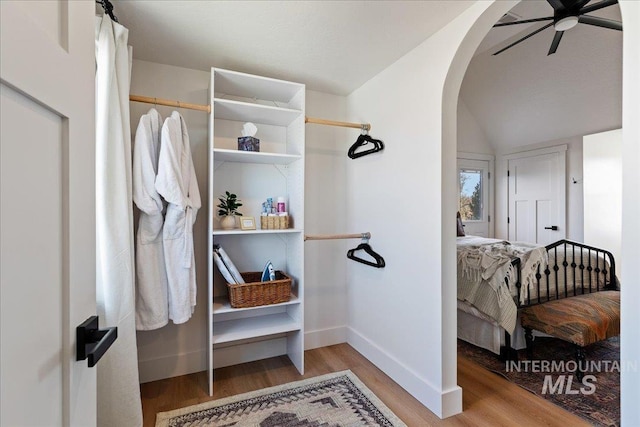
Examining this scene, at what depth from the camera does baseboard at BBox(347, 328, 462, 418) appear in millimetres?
1776

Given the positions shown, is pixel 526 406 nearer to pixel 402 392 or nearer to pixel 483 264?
pixel 402 392

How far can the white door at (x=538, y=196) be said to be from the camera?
4520 millimetres

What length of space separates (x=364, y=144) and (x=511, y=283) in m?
1.58

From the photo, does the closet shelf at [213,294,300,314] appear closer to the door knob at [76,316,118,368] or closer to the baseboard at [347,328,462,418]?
the baseboard at [347,328,462,418]

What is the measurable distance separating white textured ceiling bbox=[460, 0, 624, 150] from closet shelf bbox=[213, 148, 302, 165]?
2.31 meters

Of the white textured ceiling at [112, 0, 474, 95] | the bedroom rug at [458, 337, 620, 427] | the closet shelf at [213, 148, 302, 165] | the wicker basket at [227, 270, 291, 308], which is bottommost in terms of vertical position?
the bedroom rug at [458, 337, 620, 427]

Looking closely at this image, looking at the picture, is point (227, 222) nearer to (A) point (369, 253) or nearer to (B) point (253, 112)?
(B) point (253, 112)

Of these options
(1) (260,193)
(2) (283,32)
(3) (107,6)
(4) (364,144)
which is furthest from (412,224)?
(3) (107,6)

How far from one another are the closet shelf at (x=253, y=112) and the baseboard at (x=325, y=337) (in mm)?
1809

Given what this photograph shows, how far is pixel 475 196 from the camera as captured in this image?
536 centimetres

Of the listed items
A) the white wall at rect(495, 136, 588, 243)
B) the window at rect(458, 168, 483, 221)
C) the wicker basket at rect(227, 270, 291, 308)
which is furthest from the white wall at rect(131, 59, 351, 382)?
the white wall at rect(495, 136, 588, 243)

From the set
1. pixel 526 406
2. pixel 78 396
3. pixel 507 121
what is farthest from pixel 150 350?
pixel 507 121

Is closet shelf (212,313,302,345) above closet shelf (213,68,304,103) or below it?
below

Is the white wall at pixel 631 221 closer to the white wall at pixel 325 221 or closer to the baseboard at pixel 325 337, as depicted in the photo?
the white wall at pixel 325 221
